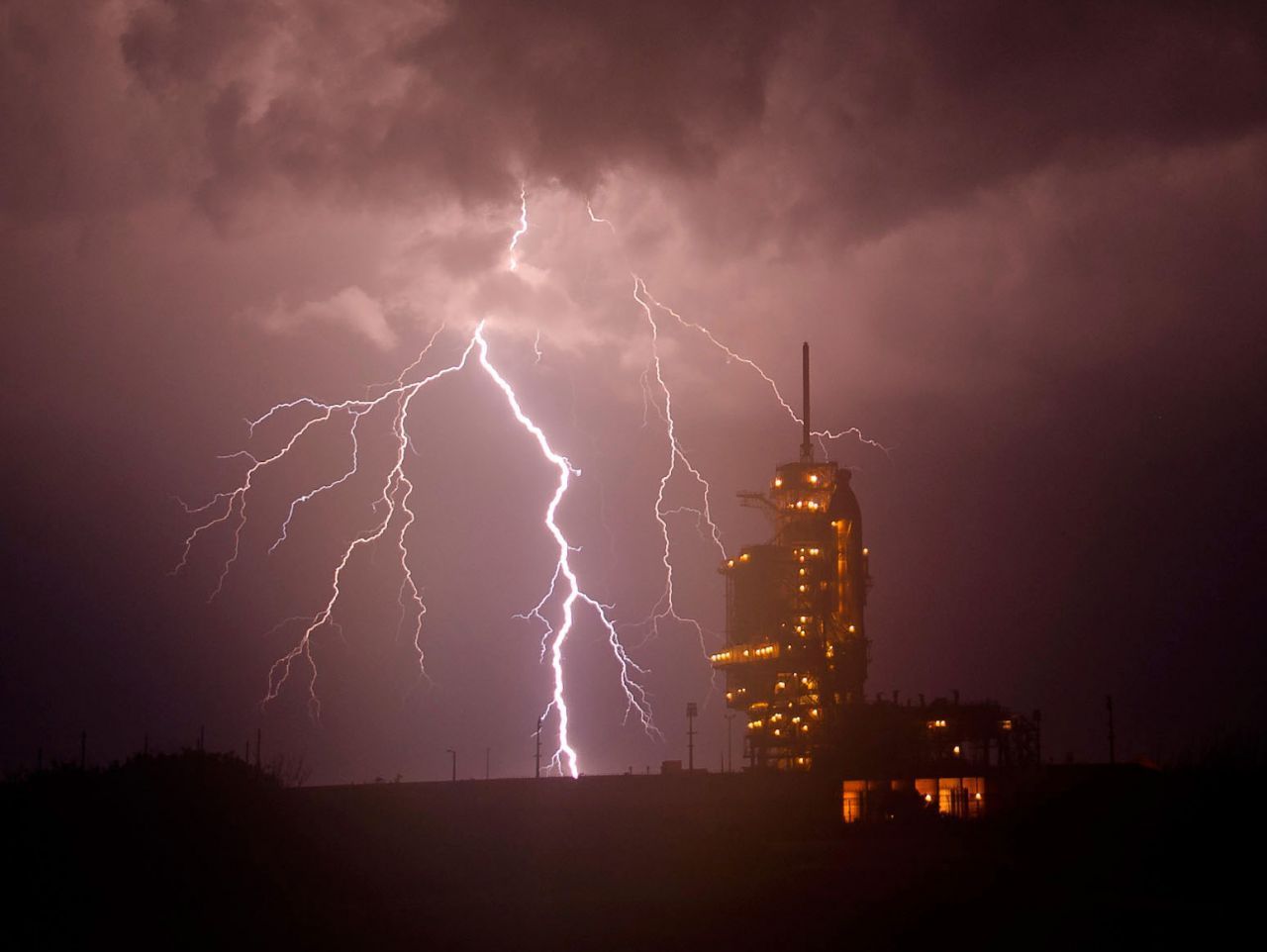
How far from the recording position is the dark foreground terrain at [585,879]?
19078 millimetres

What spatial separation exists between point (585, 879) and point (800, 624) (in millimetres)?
31993

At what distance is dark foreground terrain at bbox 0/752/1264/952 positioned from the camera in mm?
19078

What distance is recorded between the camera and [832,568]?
5975 centimetres

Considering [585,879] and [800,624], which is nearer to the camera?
[585,879]

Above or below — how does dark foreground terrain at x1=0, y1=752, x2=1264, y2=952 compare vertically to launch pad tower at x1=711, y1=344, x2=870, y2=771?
below

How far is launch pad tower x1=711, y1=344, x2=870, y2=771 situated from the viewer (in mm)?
56406

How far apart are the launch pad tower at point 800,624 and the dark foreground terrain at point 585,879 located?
88.0 feet

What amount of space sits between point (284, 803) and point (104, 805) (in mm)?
3319

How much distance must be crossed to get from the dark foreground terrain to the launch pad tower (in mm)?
26832

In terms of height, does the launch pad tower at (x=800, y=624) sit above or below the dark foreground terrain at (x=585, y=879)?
above

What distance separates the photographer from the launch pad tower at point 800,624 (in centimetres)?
5641

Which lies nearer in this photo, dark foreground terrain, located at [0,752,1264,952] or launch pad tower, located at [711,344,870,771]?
dark foreground terrain, located at [0,752,1264,952]

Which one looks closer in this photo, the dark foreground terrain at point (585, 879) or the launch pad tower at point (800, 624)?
the dark foreground terrain at point (585, 879)

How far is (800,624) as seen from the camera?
57.0m
